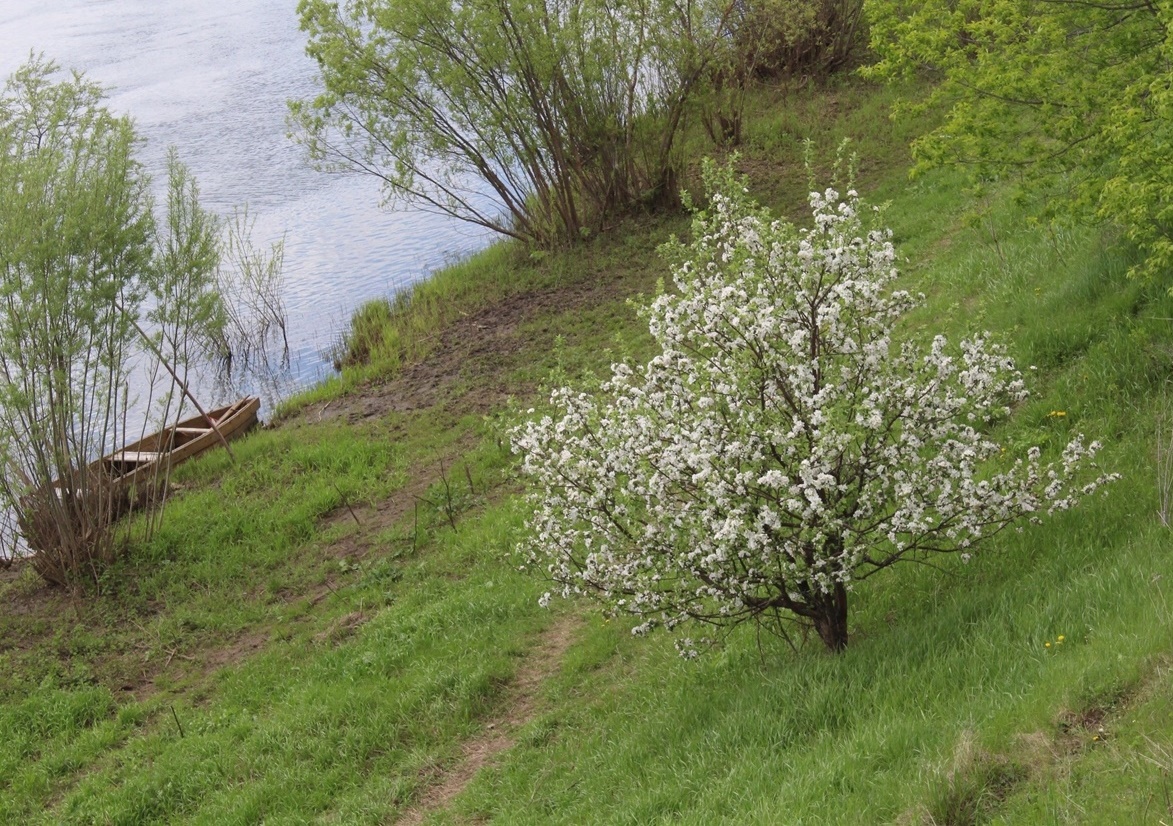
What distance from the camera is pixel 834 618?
6.10 metres

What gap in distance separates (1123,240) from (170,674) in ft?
30.2

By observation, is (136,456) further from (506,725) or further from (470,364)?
(506,725)

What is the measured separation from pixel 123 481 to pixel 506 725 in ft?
27.5

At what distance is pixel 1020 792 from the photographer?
402 centimetres

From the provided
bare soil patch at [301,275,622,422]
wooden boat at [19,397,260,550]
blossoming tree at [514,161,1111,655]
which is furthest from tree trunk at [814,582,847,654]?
wooden boat at [19,397,260,550]

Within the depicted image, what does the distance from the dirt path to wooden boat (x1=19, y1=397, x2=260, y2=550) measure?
259 inches

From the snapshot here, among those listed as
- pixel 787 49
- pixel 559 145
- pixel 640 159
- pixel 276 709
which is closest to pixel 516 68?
pixel 559 145

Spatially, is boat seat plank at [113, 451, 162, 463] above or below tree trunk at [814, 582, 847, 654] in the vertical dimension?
above

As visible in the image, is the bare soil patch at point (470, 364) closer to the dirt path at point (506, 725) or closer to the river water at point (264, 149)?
the river water at point (264, 149)

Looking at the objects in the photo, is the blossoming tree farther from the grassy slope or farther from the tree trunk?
the grassy slope

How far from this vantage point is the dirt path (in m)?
6.86

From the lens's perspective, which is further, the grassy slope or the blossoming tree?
the blossoming tree

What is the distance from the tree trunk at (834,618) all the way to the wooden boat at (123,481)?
9257 mm

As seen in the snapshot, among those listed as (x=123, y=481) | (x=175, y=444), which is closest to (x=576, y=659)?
(x=123, y=481)
